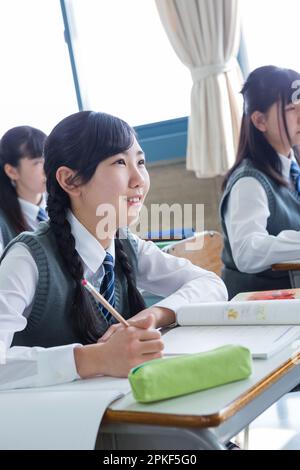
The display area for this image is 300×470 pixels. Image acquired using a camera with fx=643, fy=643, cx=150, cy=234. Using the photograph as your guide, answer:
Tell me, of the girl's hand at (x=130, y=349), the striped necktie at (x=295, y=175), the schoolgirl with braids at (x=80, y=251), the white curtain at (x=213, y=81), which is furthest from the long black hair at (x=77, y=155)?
the white curtain at (x=213, y=81)

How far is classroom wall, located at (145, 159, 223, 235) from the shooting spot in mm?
4047

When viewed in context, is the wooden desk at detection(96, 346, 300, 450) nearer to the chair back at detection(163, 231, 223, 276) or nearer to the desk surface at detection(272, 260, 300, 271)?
the desk surface at detection(272, 260, 300, 271)

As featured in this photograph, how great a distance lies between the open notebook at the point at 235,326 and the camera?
1.20 metres

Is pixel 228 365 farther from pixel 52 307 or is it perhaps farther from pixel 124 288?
pixel 124 288

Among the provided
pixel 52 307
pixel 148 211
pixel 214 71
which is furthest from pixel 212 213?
pixel 52 307

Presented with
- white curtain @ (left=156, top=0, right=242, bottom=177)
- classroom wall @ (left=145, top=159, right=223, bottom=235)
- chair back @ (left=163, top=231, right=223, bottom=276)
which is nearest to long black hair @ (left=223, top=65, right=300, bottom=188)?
chair back @ (left=163, top=231, right=223, bottom=276)

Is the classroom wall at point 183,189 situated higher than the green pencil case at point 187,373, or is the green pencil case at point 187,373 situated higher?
the green pencil case at point 187,373

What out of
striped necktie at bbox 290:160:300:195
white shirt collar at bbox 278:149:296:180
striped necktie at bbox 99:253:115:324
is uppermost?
striped necktie at bbox 99:253:115:324

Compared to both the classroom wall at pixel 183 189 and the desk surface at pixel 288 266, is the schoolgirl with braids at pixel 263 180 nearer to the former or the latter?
A: the desk surface at pixel 288 266

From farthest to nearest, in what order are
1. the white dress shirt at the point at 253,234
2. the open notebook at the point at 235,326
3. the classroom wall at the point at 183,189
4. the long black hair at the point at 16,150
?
the classroom wall at the point at 183,189, the long black hair at the point at 16,150, the white dress shirt at the point at 253,234, the open notebook at the point at 235,326

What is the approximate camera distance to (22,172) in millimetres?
3131

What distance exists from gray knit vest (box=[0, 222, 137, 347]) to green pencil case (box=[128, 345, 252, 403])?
0.57 m

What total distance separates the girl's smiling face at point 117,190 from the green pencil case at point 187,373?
0.63 metres

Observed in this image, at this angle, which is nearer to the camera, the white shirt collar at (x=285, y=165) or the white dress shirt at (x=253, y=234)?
the white dress shirt at (x=253, y=234)
